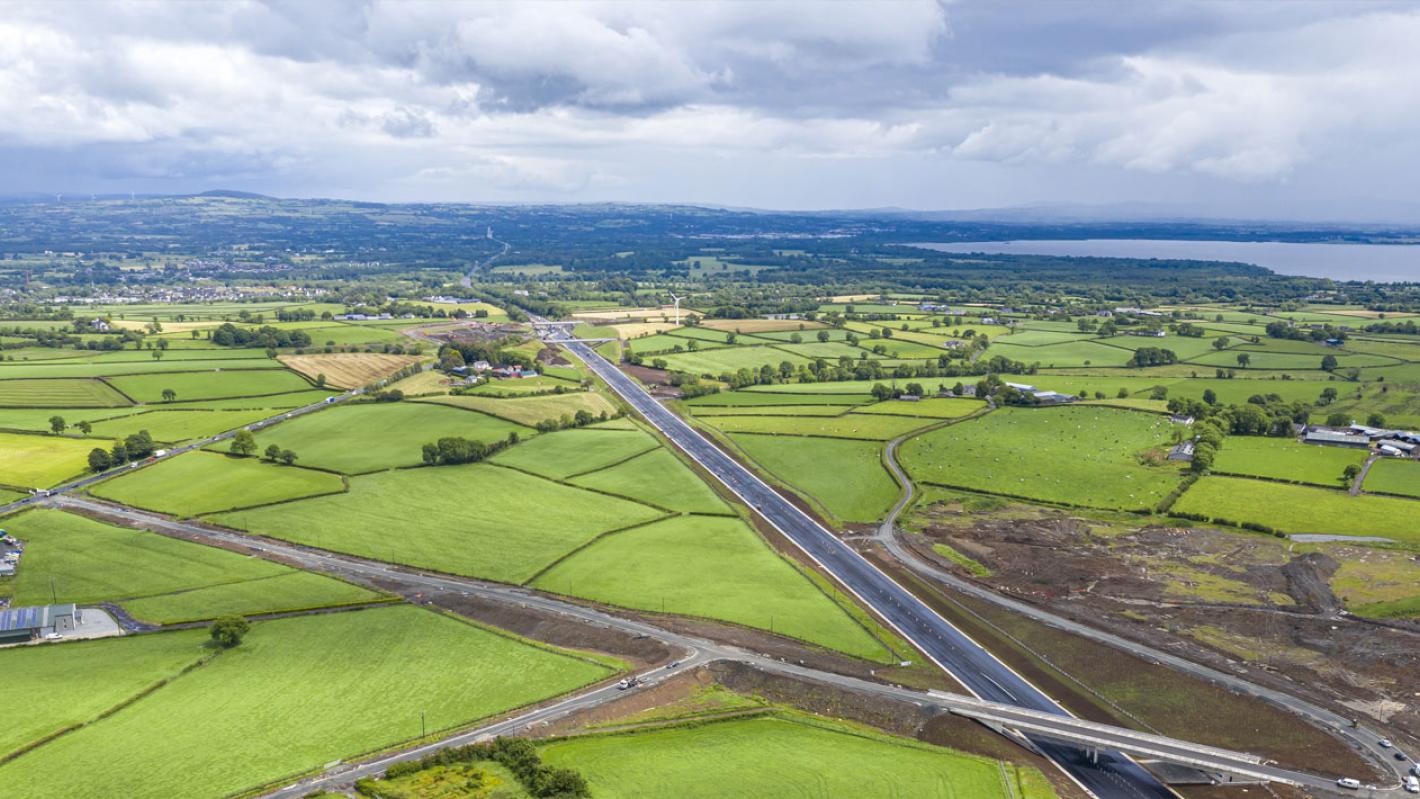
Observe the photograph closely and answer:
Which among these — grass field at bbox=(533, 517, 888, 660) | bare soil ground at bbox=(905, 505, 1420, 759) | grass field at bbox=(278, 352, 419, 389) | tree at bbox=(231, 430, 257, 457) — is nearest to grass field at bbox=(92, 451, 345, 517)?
tree at bbox=(231, 430, 257, 457)

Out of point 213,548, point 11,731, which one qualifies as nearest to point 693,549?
point 213,548

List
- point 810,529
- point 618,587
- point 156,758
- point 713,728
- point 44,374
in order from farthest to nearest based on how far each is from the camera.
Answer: point 44,374 < point 810,529 < point 618,587 < point 713,728 < point 156,758

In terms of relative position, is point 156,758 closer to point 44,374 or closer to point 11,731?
point 11,731

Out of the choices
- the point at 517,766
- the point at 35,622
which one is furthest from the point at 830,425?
the point at 35,622

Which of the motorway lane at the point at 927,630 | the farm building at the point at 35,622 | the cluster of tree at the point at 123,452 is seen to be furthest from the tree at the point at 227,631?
the cluster of tree at the point at 123,452

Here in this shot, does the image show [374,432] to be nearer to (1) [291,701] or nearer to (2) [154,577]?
(2) [154,577]

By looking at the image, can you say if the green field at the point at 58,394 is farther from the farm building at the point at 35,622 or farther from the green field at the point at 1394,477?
the green field at the point at 1394,477
